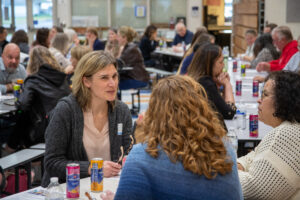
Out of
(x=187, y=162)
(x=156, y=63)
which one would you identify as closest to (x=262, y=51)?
(x=156, y=63)

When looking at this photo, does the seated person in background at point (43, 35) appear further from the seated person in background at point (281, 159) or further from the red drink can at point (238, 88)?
the seated person in background at point (281, 159)

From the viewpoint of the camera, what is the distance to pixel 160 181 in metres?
1.88

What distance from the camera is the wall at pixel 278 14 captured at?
395 inches

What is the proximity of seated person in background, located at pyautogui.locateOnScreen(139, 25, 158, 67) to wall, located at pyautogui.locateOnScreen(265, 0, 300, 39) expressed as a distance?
2791mm

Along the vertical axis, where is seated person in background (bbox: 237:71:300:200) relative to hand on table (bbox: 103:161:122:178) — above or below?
above

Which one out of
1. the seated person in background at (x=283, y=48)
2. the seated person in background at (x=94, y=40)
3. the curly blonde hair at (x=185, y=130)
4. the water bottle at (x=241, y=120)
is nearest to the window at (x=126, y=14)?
the seated person in background at (x=94, y=40)

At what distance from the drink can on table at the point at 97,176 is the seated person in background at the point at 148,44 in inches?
392

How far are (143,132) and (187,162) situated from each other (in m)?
0.23

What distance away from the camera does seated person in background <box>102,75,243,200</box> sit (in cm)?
188

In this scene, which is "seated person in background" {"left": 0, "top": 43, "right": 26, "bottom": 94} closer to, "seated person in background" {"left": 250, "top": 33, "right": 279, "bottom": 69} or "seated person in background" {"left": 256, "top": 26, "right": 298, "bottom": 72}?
"seated person in background" {"left": 256, "top": 26, "right": 298, "bottom": 72}

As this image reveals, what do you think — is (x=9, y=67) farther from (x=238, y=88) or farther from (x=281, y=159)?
(x=281, y=159)

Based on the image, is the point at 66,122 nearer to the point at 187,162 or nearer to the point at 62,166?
the point at 62,166

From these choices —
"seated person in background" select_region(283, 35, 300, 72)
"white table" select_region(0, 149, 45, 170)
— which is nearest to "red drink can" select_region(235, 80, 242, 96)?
"seated person in background" select_region(283, 35, 300, 72)

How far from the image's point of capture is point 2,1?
16266 mm
